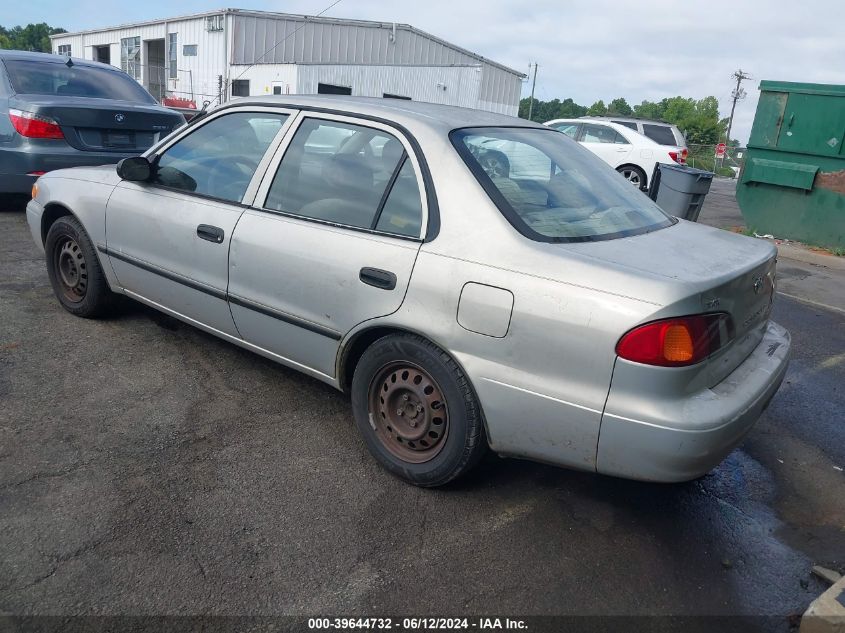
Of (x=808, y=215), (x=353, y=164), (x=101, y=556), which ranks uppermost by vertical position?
(x=353, y=164)

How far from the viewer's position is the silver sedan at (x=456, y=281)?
8.25ft

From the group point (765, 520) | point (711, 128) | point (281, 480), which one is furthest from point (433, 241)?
point (711, 128)

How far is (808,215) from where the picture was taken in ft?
32.6

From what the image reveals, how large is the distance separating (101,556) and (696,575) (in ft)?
7.25

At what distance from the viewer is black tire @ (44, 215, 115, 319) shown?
177 inches

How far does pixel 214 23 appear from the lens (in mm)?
27625

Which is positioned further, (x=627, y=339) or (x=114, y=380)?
(x=114, y=380)

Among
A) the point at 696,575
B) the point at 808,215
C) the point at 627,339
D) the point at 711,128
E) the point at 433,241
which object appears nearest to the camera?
the point at 627,339

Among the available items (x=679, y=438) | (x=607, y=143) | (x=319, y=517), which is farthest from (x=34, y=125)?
(x=607, y=143)

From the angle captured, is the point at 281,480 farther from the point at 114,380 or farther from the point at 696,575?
the point at 696,575

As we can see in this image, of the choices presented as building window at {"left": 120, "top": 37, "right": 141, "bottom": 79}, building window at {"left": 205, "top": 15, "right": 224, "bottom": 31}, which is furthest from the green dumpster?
building window at {"left": 120, "top": 37, "right": 141, "bottom": 79}

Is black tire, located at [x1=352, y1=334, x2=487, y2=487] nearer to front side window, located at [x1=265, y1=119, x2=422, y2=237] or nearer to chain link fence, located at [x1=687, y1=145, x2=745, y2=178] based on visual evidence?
front side window, located at [x1=265, y1=119, x2=422, y2=237]

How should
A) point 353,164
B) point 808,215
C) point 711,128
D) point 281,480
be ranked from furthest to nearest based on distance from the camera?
1. point 711,128
2. point 808,215
3. point 353,164
4. point 281,480

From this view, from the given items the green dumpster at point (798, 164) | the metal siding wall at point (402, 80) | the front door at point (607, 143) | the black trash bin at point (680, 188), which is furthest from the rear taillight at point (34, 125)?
the metal siding wall at point (402, 80)
